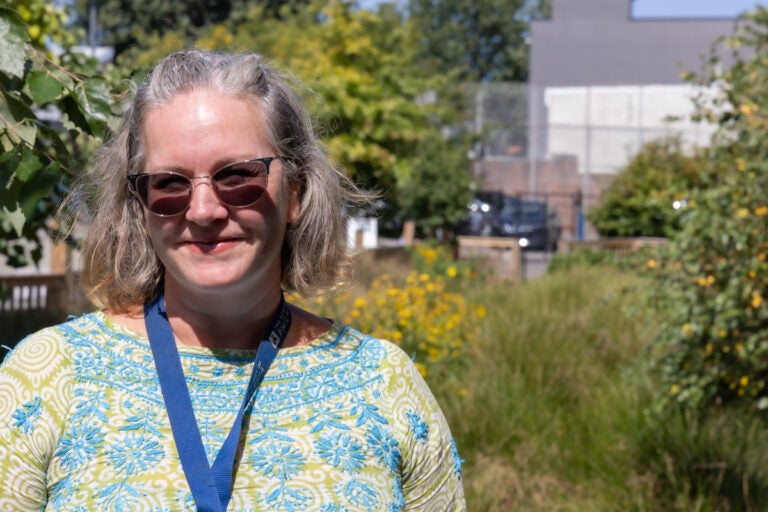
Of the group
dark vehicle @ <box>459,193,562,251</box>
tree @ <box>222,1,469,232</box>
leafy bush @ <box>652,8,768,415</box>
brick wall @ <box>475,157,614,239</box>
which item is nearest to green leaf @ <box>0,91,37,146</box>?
leafy bush @ <box>652,8,768,415</box>

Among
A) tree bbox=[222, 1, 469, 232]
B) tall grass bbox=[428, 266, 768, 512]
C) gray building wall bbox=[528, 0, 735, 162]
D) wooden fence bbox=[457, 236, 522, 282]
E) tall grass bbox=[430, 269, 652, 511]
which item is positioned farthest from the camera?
gray building wall bbox=[528, 0, 735, 162]

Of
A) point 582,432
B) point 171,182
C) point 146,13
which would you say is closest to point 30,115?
point 171,182

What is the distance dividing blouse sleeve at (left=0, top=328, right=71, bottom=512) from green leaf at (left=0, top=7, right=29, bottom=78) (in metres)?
0.90

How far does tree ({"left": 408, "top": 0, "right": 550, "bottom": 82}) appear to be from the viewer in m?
65.9

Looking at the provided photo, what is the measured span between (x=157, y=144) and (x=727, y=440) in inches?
175

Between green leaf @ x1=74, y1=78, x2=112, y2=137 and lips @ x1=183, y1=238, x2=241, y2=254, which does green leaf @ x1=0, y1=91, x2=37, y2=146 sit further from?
lips @ x1=183, y1=238, x2=241, y2=254

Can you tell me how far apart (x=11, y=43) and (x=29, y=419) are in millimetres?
1077

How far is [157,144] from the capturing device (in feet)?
6.22

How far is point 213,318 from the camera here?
194 cm

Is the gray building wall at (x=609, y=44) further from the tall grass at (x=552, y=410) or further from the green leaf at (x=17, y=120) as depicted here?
the green leaf at (x=17, y=120)

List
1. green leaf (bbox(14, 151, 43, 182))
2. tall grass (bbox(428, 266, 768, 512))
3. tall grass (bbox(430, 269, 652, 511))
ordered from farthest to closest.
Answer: tall grass (bbox(430, 269, 652, 511)) < tall grass (bbox(428, 266, 768, 512)) < green leaf (bbox(14, 151, 43, 182))

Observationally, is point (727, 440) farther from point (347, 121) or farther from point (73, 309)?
point (347, 121)

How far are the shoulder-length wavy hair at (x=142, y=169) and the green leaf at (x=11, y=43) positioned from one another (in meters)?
0.43

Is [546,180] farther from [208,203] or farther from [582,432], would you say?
[208,203]
